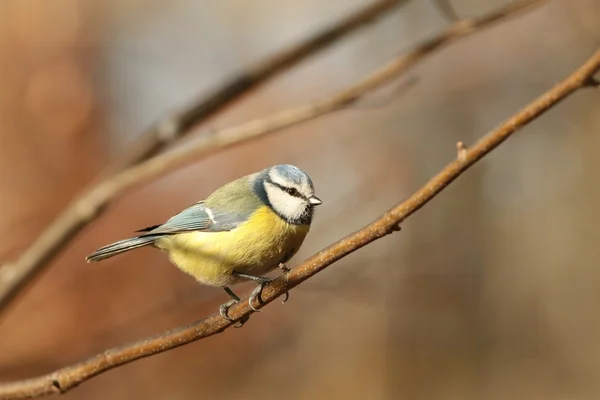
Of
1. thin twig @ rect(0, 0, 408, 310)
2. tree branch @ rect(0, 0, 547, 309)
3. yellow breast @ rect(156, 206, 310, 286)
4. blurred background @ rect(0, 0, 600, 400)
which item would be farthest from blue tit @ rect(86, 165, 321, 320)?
blurred background @ rect(0, 0, 600, 400)

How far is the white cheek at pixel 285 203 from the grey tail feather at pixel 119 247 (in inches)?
4.2

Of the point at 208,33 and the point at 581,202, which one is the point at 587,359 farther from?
the point at 208,33

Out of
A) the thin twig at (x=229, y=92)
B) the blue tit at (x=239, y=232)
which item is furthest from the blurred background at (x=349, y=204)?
the blue tit at (x=239, y=232)

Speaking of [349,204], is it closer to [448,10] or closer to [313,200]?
[448,10]

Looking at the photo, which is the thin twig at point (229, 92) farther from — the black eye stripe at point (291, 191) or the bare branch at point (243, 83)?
the black eye stripe at point (291, 191)

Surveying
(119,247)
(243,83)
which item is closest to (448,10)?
(243,83)

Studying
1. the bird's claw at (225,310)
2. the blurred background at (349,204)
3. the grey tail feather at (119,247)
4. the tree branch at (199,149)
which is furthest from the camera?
the blurred background at (349,204)

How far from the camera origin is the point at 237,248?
58 cm

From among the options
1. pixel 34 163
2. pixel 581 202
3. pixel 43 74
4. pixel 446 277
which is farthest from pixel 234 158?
pixel 581 202

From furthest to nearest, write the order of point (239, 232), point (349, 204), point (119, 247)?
point (349, 204) < point (239, 232) < point (119, 247)

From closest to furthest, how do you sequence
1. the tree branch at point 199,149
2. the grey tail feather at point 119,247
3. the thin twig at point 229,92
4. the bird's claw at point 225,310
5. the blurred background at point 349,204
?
the grey tail feather at point 119,247
the bird's claw at point 225,310
the tree branch at point 199,149
the thin twig at point 229,92
the blurred background at point 349,204

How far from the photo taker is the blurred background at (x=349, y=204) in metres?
1.56

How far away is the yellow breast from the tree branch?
29cm

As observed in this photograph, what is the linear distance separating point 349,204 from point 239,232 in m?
0.64
